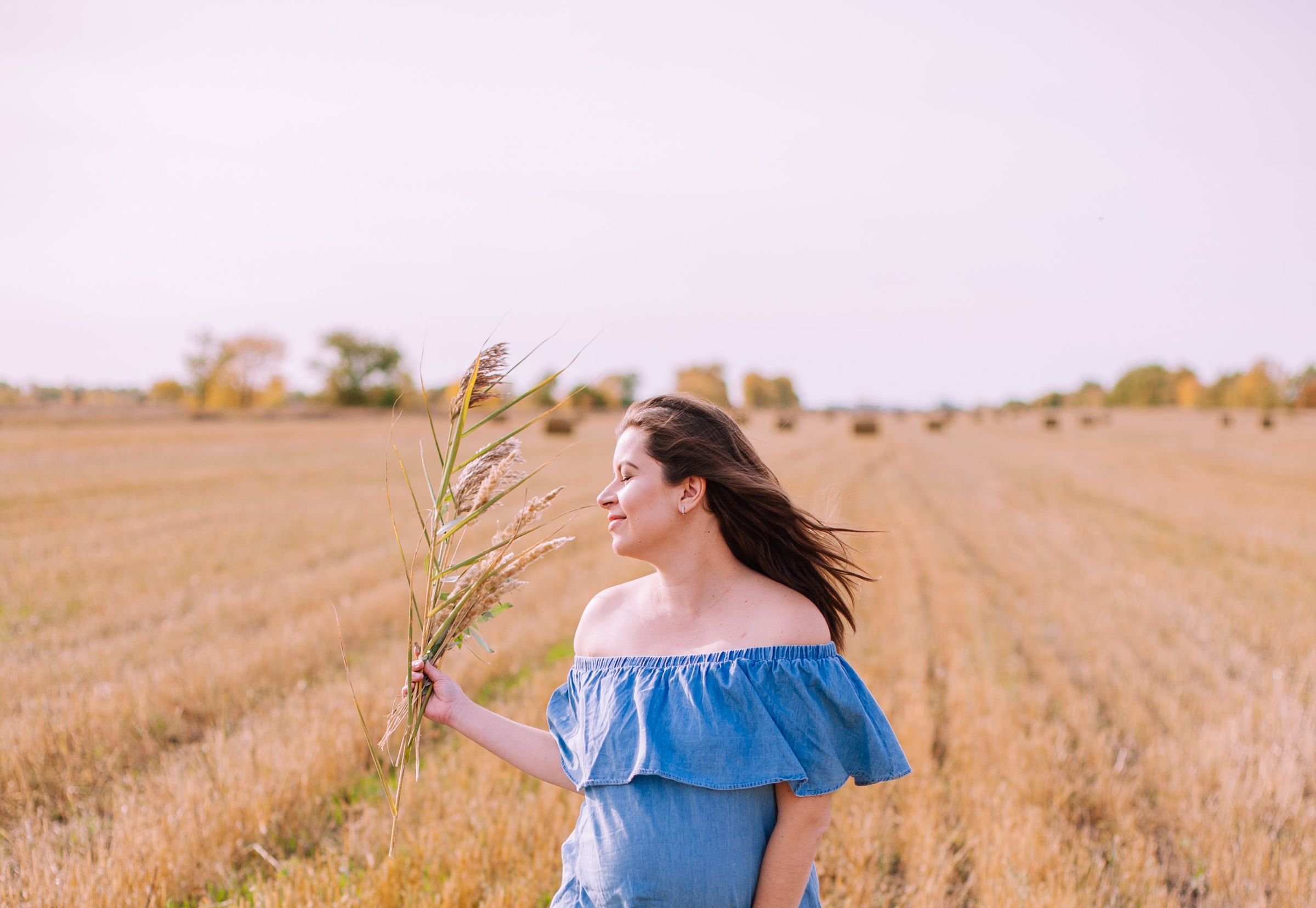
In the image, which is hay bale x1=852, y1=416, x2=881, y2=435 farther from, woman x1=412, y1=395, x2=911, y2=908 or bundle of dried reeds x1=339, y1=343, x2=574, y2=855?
bundle of dried reeds x1=339, y1=343, x2=574, y2=855

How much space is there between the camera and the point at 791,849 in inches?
74.2

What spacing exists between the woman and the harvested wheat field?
1.64ft

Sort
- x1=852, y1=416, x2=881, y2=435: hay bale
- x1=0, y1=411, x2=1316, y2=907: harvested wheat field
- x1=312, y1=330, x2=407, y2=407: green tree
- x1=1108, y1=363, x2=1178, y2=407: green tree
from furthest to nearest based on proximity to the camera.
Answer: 1. x1=1108, y1=363, x2=1178, y2=407: green tree
2. x1=312, y1=330, x2=407, y2=407: green tree
3. x1=852, y1=416, x2=881, y2=435: hay bale
4. x1=0, y1=411, x2=1316, y2=907: harvested wheat field

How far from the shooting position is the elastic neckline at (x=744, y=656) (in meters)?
1.95

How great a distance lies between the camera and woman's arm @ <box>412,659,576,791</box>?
6.78ft

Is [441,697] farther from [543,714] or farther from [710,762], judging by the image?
[543,714]

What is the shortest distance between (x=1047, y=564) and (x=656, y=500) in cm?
904

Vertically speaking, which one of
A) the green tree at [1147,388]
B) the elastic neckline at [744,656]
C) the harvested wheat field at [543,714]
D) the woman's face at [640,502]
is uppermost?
the green tree at [1147,388]

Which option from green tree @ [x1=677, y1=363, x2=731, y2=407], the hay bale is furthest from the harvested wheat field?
the hay bale

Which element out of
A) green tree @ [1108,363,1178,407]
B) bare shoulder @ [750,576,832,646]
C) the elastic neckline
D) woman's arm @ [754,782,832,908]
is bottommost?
woman's arm @ [754,782,832,908]

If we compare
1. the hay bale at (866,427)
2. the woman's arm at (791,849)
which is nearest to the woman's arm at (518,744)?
the woman's arm at (791,849)

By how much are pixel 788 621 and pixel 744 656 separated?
0.14 metres

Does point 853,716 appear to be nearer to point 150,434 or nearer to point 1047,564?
point 1047,564

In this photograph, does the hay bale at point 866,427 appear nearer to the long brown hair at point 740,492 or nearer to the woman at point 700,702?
the long brown hair at point 740,492
